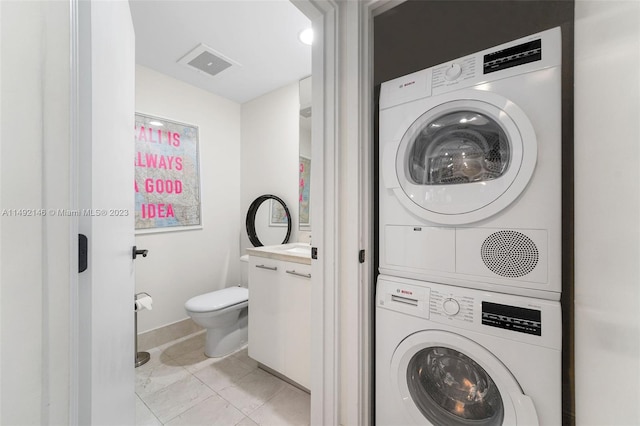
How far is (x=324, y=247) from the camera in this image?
1.12m

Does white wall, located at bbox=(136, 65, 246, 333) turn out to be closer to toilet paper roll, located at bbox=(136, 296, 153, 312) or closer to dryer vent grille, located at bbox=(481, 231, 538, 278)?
toilet paper roll, located at bbox=(136, 296, 153, 312)

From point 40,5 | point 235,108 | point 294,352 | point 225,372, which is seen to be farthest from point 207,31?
point 225,372

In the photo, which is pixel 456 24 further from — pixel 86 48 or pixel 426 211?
pixel 86 48

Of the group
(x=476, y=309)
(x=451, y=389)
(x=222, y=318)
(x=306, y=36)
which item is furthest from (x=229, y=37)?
(x=451, y=389)

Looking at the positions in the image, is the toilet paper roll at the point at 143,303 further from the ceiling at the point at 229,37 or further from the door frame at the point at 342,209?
the ceiling at the point at 229,37

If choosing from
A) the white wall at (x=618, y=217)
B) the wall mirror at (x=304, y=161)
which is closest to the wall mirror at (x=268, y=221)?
the wall mirror at (x=304, y=161)

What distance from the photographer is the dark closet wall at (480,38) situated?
99 cm

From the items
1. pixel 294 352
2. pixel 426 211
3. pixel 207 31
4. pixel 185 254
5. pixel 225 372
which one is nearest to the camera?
pixel 426 211

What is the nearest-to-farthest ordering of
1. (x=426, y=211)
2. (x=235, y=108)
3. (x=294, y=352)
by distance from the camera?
(x=426, y=211) → (x=294, y=352) → (x=235, y=108)

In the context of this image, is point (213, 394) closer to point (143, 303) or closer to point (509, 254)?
point (143, 303)

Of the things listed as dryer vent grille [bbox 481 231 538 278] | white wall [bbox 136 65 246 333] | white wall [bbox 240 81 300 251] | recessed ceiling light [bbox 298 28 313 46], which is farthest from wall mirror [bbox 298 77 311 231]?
dryer vent grille [bbox 481 231 538 278]

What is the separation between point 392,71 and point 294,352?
1.93 metres

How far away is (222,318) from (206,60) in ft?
6.45

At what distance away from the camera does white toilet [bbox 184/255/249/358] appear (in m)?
1.72
